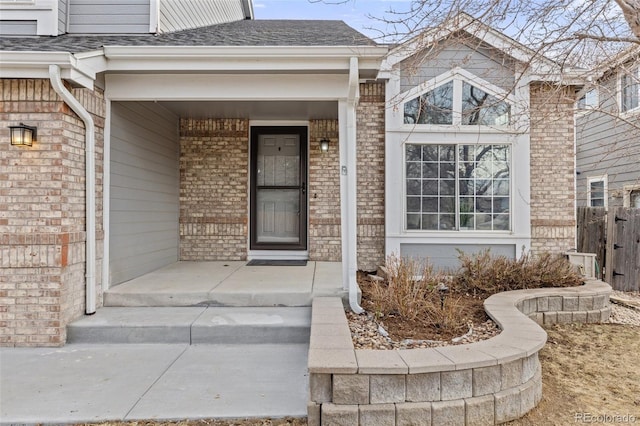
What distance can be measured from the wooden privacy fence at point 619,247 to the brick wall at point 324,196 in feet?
16.0

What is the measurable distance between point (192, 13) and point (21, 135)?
4.43 metres

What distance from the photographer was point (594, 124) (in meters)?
9.46

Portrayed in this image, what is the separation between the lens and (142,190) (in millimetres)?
5336

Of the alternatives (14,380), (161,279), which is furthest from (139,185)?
(14,380)

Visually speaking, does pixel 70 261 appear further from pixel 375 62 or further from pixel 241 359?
pixel 375 62

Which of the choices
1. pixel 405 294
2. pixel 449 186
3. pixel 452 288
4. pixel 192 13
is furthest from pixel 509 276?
pixel 192 13

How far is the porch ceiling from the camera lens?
214 inches

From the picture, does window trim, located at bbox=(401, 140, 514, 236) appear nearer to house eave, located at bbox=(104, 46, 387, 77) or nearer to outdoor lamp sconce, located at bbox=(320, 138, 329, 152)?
outdoor lamp sconce, located at bbox=(320, 138, 329, 152)

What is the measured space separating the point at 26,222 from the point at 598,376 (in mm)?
5724

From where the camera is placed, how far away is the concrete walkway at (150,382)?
261 cm

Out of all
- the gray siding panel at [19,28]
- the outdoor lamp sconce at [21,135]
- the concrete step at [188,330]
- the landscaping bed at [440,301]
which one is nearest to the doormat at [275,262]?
the landscaping bed at [440,301]

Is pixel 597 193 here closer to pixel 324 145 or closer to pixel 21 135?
pixel 324 145

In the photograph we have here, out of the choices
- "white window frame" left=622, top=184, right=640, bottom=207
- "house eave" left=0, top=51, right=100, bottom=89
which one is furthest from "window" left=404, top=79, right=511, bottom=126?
"house eave" left=0, top=51, right=100, bottom=89

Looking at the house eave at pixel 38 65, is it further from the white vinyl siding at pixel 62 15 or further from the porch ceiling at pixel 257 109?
the white vinyl siding at pixel 62 15
